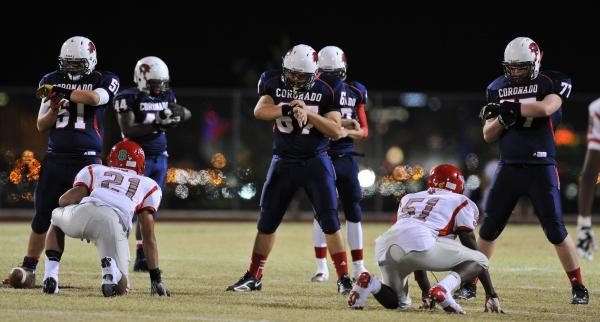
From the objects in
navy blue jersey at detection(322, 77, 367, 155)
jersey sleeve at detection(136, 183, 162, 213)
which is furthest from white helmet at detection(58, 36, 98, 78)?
navy blue jersey at detection(322, 77, 367, 155)

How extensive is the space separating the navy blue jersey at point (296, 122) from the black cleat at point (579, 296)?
2.19 meters

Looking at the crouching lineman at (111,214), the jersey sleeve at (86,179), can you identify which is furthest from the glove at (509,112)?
the jersey sleeve at (86,179)

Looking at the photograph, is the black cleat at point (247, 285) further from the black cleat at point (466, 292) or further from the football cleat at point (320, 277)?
the black cleat at point (466, 292)

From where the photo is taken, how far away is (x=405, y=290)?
794 cm

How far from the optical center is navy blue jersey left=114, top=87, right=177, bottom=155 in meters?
10.4

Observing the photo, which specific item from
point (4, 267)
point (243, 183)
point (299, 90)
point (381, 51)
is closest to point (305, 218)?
point (243, 183)

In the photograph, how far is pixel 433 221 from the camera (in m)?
7.86

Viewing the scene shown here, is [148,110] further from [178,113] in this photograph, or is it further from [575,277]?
[575,277]

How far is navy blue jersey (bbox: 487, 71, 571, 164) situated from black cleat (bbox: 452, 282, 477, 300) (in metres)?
0.96

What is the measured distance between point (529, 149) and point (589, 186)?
0.54 m

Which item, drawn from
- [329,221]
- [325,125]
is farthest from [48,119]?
[329,221]

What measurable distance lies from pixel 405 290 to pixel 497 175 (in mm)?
1355

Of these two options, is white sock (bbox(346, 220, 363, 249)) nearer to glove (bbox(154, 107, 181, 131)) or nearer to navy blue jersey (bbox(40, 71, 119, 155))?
glove (bbox(154, 107, 181, 131))

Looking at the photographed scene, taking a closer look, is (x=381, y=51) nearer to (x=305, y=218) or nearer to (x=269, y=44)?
(x=269, y=44)
